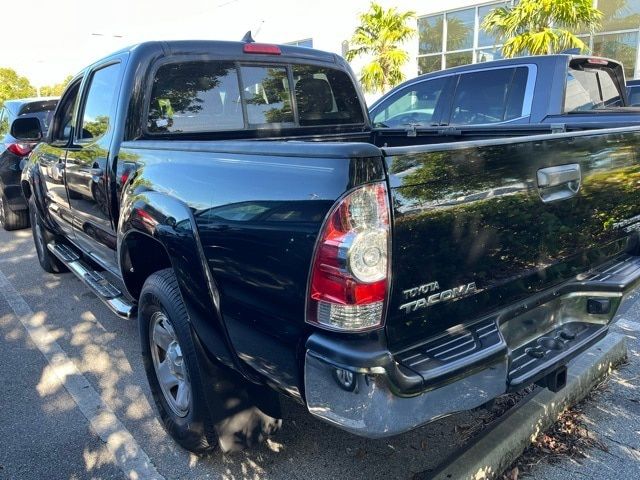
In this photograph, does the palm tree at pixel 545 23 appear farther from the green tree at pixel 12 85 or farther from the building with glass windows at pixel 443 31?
the green tree at pixel 12 85

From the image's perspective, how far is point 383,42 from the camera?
14023 millimetres

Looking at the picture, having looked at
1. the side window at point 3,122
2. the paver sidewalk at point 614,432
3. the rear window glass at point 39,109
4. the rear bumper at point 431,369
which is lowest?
the paver sidewalk at point 614,432

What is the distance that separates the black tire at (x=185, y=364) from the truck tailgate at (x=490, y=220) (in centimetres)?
107

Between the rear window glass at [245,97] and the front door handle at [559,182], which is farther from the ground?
the rear window glass at [245,97]

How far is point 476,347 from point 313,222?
78 cm

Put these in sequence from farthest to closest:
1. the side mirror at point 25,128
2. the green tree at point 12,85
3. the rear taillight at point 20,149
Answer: the green tree at point 12,85 < the rear taillight at point 20,149 < the side mirror at point 25,128

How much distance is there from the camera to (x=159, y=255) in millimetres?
2936

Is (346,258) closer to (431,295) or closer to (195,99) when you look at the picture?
(431,295)

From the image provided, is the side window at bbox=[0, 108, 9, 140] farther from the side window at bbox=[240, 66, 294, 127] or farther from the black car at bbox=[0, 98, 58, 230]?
the side window at bbox=[240, 66, 294, 127]

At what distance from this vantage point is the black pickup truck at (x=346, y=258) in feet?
5.69

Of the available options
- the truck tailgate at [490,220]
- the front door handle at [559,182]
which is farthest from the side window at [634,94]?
the front door handle at [559,182]

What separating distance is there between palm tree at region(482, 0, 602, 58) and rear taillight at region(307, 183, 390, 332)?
9382mm

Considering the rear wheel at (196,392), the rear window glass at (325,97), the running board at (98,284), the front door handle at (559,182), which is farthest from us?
the rear window glass at (325,97)

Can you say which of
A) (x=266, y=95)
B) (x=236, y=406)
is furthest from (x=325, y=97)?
(x=236, y=406)
